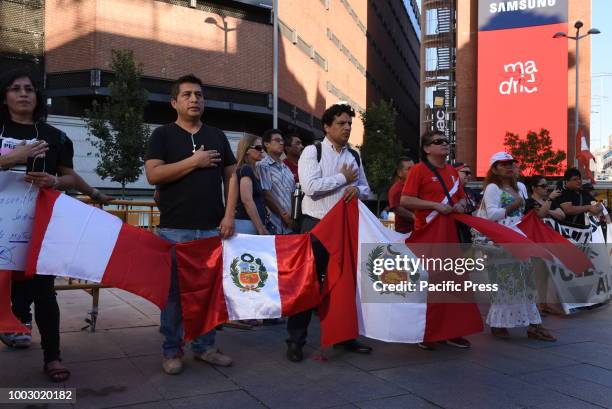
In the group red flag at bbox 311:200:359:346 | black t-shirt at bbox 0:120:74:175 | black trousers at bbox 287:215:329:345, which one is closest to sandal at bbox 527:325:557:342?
red flag at bbox 311:200:359:346

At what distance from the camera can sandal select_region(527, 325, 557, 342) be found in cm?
566

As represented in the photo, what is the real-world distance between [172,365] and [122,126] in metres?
19.9

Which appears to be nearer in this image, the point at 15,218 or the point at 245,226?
the point at 15,218

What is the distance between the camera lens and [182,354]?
14.5ft

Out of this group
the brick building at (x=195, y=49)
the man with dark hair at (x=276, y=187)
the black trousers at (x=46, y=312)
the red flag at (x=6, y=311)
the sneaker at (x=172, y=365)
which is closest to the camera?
the red flag at (x=6, y=311)

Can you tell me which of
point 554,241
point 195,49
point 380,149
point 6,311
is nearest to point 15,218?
point 6,311

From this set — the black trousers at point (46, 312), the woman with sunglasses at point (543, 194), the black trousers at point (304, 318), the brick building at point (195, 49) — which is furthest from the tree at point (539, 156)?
the black trousers at point (46, 312)

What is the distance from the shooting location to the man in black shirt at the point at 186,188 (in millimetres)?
4305

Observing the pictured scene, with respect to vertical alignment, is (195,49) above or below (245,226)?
above

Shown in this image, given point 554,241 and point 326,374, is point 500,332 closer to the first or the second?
point 554,241

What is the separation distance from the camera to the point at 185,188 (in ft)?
14.3

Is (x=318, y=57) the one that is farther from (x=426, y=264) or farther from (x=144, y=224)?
(x=426, y=264)

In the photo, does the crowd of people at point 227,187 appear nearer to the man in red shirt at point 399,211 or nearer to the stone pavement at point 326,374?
the man in red shirt at point 399,211

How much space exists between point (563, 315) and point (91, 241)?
598 centimetres
